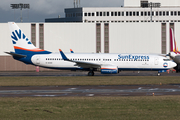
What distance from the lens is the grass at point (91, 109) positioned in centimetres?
1482

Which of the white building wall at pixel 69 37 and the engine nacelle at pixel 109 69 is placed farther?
the white building wall at pixel 69 37

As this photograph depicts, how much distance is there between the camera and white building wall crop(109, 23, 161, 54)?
Result: 75562 mm

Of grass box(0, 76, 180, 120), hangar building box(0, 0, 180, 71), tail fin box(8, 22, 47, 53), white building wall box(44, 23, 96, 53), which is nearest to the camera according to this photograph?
grass box(0, 76, 180, 120)

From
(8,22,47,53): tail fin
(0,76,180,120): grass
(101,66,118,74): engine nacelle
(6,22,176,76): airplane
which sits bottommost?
(0,76,180,120): grass

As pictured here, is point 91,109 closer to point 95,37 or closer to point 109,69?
point 109,69

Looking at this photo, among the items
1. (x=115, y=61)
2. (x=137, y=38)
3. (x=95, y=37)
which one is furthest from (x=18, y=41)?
(x=137, y=38)

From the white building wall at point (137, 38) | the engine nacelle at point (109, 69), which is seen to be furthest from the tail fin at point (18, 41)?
the white building wall at point (137, 38)

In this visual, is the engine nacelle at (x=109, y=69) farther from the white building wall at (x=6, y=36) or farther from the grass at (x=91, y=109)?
the white building wall at (x=6, y=36)

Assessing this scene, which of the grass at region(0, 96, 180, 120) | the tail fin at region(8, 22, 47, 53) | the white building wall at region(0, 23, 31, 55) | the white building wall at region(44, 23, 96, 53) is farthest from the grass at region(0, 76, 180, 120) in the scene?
the white building wall at region(0, 23, 31, 55)

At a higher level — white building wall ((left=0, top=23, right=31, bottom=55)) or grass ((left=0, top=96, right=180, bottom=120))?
white building wall ((left=0, top=23, right=31, bottom=55))

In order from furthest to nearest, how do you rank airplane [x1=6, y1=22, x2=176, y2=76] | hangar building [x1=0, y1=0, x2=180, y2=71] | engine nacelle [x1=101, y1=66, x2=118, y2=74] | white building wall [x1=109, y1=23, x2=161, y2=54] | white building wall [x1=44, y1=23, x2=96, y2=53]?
white building wall [x1=44, y1=23, x2=96, y2=53] → hangar building [x1=0, y1=0, x2=180, y2=71] → white building wall [x1=109, y1=23, x2=161, y2=54] → airplane [x1=6, y1=22, x2=176, y2=76] → engine nacelle [x1=101, y1=66, x2=118, y2=74]

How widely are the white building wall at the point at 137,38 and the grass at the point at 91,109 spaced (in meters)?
55.0

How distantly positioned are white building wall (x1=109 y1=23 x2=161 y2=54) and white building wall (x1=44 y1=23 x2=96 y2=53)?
5.01 meters

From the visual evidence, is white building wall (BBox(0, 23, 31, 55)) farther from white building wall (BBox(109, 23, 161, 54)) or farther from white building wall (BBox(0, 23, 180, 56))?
white building wall (BBox(109, 23, 161, 54))
